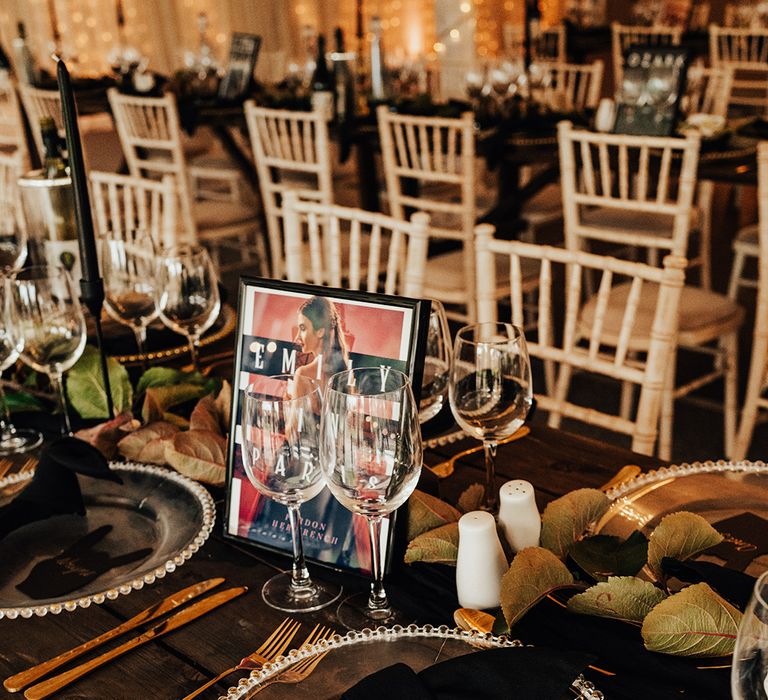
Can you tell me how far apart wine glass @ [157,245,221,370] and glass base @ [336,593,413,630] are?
0.57 m

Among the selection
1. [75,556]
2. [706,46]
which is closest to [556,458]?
[75,556]

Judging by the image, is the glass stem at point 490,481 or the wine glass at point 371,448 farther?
the glass stem at point 490,481

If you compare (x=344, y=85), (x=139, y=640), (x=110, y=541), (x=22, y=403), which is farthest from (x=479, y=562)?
(x=344, y=85)

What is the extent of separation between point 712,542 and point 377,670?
296 millimetres

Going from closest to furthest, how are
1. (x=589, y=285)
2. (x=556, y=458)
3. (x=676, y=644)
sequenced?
(x=676, y=644) < (x=556, y=458) < (x=589, y=285)

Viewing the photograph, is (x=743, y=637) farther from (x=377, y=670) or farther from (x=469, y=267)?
(x=469, y=267)

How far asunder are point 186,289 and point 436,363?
0.37 metres

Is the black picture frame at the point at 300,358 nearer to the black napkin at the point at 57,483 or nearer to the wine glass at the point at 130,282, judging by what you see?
the black napkin at the point at 57,483

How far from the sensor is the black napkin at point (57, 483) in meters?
0.95

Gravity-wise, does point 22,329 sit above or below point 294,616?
above

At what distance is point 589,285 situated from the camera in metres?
3.71

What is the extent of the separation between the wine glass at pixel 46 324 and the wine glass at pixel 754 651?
902mm

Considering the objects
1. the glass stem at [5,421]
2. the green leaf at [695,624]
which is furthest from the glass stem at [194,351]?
the green leaf at [695,624]

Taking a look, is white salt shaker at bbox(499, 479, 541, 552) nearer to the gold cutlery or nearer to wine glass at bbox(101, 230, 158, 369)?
the gold cutlery
